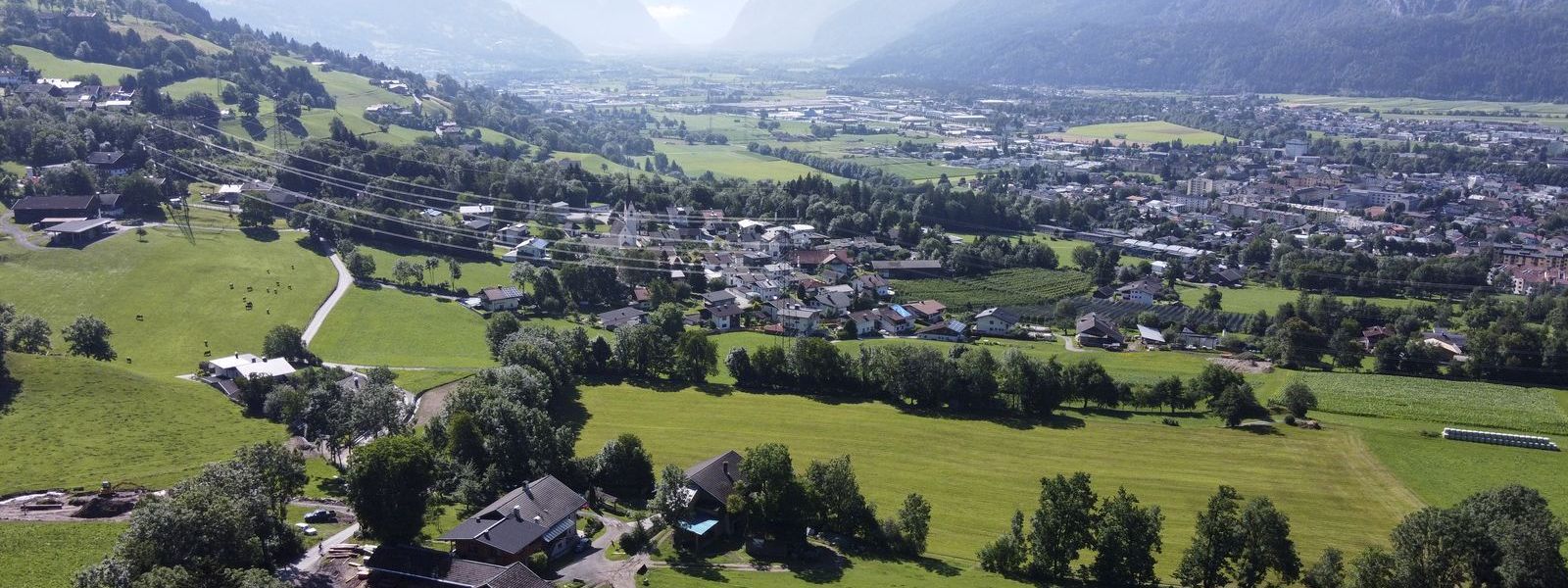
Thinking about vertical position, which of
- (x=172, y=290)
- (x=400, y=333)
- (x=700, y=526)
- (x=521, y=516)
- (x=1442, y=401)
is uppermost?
(x=1442, y=401)

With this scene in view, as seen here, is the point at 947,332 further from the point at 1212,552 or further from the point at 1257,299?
the point at 1212,552

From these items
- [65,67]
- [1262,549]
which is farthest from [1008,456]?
[65,67]

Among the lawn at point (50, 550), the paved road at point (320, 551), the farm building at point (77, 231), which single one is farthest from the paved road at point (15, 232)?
the paved road at point (320, 551)

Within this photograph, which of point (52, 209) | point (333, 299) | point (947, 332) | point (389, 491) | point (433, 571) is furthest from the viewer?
point (52, 209)

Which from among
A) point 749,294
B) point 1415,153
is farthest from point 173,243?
point 1415,153

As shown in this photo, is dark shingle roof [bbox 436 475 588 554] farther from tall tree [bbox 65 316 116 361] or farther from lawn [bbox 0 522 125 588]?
tall tree [bbox 65 316 116 361]

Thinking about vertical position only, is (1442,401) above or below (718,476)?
above

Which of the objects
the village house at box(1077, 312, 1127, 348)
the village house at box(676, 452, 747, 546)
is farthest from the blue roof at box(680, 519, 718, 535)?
the village house at box(1077, 312, 1127, 348)
